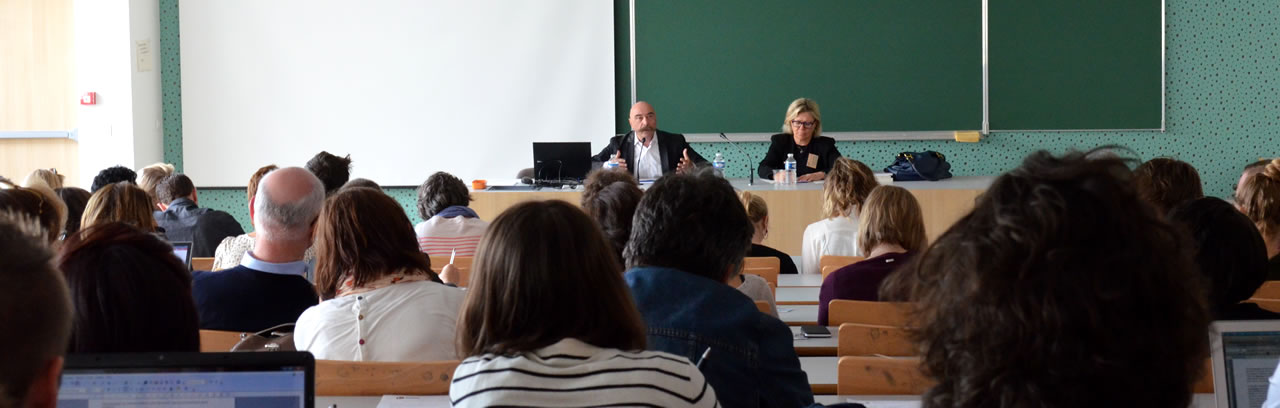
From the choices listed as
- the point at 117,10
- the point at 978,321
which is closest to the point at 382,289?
the point at 978,321

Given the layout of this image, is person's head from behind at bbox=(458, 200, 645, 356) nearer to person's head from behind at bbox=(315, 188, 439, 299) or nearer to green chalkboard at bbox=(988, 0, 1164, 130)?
person's head from behind at bbox=(315, 188, 439, 299)

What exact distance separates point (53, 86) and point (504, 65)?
11.9ft

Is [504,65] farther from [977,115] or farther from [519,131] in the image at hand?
[977,115]

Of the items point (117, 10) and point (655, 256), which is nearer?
point (655, 256)

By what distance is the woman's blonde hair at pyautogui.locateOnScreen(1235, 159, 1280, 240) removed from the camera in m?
3.57

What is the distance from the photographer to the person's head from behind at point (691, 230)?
2.24 meters

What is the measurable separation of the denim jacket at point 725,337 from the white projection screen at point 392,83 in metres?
6.60

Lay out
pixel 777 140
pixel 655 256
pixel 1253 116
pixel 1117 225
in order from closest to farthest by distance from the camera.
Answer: pixel 1117 225 → pixel 655 256 → pixel 777 140 → pixel 1253 116

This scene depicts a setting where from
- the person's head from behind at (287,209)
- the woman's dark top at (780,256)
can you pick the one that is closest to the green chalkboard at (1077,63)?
the woman's dark top at (780,256)

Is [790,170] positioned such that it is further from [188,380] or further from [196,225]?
[188,380]

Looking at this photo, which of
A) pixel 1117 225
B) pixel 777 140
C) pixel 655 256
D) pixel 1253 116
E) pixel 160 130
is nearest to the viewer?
pixel 1117 225

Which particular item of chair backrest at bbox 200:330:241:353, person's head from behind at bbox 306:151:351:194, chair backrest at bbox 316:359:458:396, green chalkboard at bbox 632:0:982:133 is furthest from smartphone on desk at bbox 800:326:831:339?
green chalkboard at bbox 632:0:982:133

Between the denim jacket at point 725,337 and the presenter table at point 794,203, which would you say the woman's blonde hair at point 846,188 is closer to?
the presenter table at point 794,203

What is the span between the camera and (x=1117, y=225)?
912mm
